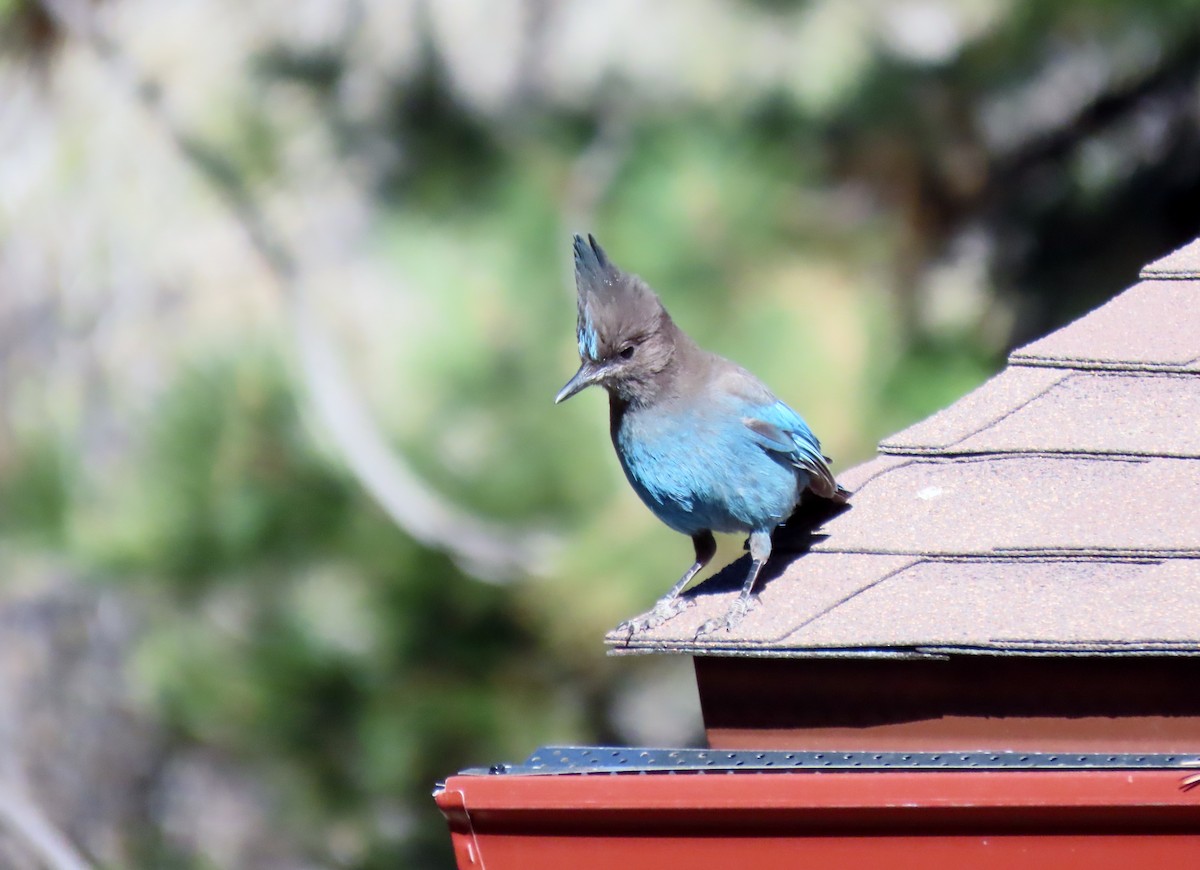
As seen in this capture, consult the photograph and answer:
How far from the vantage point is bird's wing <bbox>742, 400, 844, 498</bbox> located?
6.58 ft

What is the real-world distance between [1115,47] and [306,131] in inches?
88.7

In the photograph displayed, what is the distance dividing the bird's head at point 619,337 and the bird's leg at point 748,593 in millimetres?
294

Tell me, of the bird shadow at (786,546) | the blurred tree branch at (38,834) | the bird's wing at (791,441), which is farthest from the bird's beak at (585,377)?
the blurred tree branch at (38,834)

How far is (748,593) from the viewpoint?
1.85m

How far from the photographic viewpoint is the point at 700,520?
2121 millimetres

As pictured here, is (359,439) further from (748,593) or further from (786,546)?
(748,593)

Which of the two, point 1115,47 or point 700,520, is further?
point 1115,47

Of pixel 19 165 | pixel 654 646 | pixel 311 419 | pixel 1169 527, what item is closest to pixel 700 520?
pixel 654 646

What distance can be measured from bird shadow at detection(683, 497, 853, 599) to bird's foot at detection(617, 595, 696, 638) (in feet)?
0.05

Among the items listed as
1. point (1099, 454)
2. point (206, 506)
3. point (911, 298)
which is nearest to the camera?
point (1099, 454)

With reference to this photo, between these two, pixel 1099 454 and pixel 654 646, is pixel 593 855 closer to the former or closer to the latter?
pixel 654 646

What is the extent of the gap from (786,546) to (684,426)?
23 centimetres

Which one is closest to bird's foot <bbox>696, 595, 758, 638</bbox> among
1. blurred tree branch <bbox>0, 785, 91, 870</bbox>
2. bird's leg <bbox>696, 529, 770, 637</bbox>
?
bird's leg <bbox>696, 529, 770, 637</bbox>

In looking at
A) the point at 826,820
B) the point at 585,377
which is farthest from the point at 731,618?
the point at 585,377
